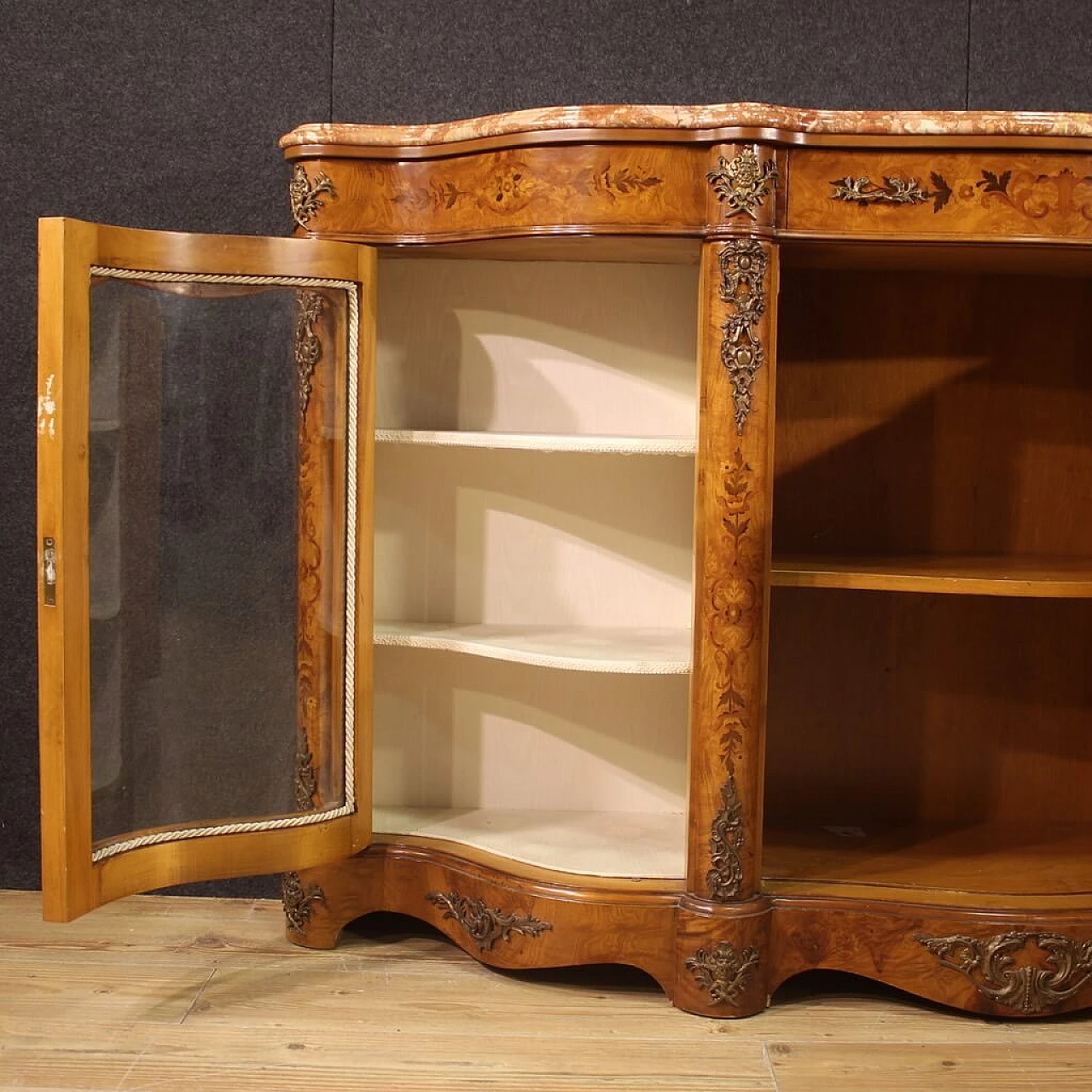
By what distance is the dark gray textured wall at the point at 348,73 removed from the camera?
8.73 feet

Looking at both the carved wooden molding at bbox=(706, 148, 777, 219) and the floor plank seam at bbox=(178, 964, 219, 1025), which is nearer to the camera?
the carved wooden molding at bbox=(706, 148, 777, 219)

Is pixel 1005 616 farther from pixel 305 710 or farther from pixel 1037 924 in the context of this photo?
pixel 305 710

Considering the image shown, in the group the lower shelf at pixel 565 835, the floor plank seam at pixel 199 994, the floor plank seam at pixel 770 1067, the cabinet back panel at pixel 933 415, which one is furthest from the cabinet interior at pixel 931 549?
the floor plank seam at pixel 199 994

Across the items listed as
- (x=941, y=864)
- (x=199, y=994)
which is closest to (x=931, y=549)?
(x=941, y=864)

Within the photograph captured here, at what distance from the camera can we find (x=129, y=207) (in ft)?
9.06

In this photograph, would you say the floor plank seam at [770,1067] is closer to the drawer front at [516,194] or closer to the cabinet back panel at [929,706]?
the cabinet back panel at [929,706]

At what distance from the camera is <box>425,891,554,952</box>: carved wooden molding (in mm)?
2354

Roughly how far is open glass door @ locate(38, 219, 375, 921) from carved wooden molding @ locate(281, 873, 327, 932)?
0.17 m

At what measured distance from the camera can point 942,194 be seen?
215 centimetres

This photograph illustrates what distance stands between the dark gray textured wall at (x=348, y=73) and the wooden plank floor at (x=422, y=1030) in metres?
1.10

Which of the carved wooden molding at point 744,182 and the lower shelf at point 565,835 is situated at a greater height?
the carved wooden molding at point 744,182

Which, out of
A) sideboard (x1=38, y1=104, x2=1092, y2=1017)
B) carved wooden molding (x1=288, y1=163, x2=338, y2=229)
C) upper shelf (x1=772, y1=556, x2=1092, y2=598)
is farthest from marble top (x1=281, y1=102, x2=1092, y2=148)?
upper shelf (x1=772, y1=556, x2=1092, y2=598)

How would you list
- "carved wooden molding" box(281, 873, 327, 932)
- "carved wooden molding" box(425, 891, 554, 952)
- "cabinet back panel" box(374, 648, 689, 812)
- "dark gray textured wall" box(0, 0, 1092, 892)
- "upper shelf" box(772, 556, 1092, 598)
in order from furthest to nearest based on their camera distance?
"cabinet back panel" box(374, 648, 689, 812), "dark gray textured wall" box(0, 0, 1092, 892), "carved wooden molding" box(281, 873, 327, 932), "carved wooden molding" box(425, 891, 554, 952), "upper shelf" box(772, 556, 1092, 598)

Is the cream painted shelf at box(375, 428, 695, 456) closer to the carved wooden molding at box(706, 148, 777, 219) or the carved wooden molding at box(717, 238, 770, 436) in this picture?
the carved wooden molding at box(717, 238, 770, 436)
